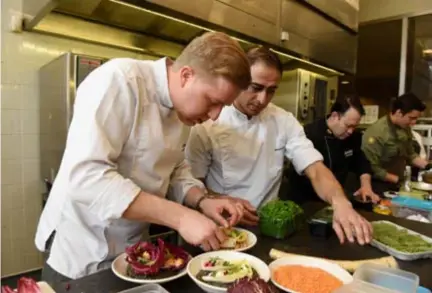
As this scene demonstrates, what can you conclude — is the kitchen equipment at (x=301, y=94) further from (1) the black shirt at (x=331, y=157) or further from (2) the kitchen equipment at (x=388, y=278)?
(2) the kitchen equipment at (x=388, y=278)

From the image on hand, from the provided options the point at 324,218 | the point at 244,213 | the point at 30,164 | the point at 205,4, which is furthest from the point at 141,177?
the point at 30,164

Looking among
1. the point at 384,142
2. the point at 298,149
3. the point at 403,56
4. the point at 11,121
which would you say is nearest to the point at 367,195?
the point at 298,149

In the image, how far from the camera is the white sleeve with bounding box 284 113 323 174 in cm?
155

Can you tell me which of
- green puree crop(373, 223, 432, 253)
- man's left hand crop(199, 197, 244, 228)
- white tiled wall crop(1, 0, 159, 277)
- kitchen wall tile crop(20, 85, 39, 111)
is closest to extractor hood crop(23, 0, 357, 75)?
white tiled wall crop(1, 0, 159, 277)

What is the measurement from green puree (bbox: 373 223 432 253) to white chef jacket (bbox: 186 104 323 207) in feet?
1.54

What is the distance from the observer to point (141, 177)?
1.02 meters

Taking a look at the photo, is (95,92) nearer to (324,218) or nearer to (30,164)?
(324,218)

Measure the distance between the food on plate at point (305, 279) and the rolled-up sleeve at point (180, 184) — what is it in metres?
0.46

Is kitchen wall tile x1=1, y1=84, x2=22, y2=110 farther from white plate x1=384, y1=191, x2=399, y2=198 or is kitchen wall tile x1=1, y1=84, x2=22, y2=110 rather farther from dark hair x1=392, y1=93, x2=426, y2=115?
dark hair x1=392, y1=93, x2=426, y2=115

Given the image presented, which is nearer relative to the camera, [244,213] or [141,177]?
[141,177]

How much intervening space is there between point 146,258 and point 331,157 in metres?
1.84

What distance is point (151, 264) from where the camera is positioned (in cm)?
80

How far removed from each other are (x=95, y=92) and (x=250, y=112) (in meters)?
0.83

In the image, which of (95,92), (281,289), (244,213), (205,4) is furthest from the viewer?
(205,4)
